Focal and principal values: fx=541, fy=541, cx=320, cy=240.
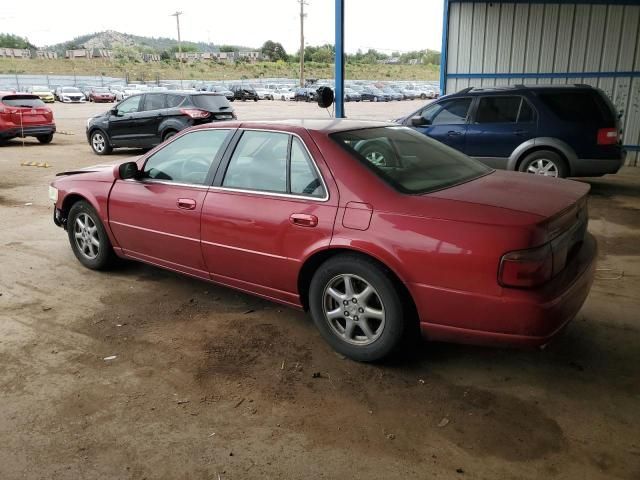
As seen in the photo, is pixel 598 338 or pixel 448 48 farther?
pixel 448 48

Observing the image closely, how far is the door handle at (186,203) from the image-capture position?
405cm

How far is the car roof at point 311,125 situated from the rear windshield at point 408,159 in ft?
0.25

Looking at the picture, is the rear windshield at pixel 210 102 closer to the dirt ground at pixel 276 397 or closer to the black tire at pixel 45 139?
the black tire at pixel 45 139

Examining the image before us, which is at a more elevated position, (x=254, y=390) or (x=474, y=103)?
(x=474, y=103)

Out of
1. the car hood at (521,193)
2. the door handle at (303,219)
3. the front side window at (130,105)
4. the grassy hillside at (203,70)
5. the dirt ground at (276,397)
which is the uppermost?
the grassy hillside at (203,70)

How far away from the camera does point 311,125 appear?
12.4ft

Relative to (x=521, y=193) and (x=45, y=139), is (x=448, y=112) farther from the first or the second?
(x=45, y=139)

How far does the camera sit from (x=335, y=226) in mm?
3268

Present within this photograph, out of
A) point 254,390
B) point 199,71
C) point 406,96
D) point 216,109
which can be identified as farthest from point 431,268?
point 199,71

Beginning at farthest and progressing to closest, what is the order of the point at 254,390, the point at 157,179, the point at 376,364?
the point at 157,179 < the point at 376,364 < the point at 254,390

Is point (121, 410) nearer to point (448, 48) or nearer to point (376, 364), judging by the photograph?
point (376, 364)

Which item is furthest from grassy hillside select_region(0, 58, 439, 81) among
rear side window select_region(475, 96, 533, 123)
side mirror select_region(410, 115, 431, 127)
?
rear side window select_region(475, 96, 533, 123)

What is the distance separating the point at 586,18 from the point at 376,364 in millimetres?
11804

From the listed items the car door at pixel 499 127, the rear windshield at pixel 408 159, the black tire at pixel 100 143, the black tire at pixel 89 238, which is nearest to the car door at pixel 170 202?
the black tire at pixel 89 238
